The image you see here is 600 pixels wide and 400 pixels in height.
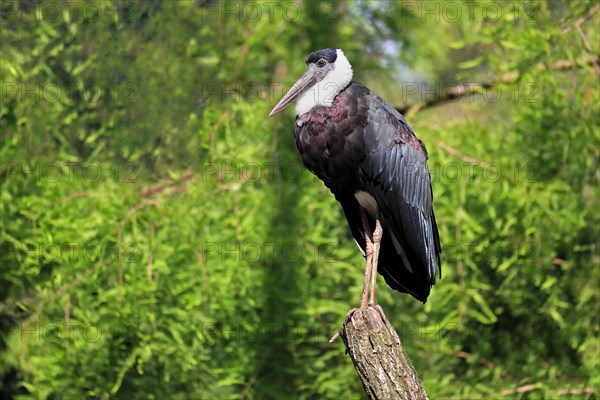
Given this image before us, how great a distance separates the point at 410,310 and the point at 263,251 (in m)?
1.11

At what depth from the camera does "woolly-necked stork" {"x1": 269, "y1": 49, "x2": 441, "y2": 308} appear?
15.8 ft

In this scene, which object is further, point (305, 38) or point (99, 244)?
point (305, 38)

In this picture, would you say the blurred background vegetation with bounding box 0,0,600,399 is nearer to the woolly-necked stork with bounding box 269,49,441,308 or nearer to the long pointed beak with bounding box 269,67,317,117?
the woolly-necked stork with bounding box 269,49,441,308

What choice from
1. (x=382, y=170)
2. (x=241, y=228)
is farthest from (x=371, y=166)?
(x=241, y=228)

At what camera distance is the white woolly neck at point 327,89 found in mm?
4875

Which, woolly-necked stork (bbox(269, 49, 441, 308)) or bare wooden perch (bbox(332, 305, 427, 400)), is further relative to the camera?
woolly-necked stork (bbox(269, 49, 441, 308))

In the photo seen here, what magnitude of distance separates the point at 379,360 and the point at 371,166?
1.09m

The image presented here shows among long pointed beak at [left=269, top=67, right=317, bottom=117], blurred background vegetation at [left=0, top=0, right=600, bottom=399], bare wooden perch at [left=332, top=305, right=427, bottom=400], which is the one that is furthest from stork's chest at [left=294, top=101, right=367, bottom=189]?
blurred background vegetation at [left=0, top=0, right=600, bottom=399]

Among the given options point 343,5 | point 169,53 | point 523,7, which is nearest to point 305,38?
point 343,5

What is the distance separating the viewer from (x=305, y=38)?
8266mm

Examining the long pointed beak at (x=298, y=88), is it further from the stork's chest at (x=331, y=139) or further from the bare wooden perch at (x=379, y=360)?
the bare wooden perch at (x=379, y=360)

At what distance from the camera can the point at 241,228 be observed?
668 centimetres

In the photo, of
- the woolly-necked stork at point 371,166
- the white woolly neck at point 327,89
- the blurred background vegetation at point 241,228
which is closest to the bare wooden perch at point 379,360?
the woolly-necked stork at point 371,166

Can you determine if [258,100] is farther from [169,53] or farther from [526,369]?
[526,369]
